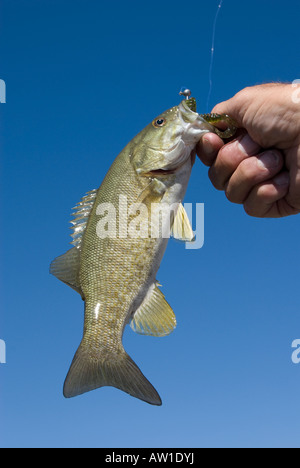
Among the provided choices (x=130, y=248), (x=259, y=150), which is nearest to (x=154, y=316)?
(x=130, y=248)

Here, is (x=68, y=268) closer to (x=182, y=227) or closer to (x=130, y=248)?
(x=130, y=248)

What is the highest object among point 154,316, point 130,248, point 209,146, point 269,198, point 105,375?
point 209,146

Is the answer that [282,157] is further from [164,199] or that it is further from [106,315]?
[106,315]

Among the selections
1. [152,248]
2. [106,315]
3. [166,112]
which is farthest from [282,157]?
[106,315]

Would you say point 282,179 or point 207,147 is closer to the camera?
point 207,147

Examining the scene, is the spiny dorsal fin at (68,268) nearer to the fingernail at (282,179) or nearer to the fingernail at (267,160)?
the fingernail at (267,160)

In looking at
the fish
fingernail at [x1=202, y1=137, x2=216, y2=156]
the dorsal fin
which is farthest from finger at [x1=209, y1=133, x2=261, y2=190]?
the dorsal fin

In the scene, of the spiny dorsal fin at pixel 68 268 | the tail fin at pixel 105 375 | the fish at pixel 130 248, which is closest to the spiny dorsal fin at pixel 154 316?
the fish at pixel 130 248
